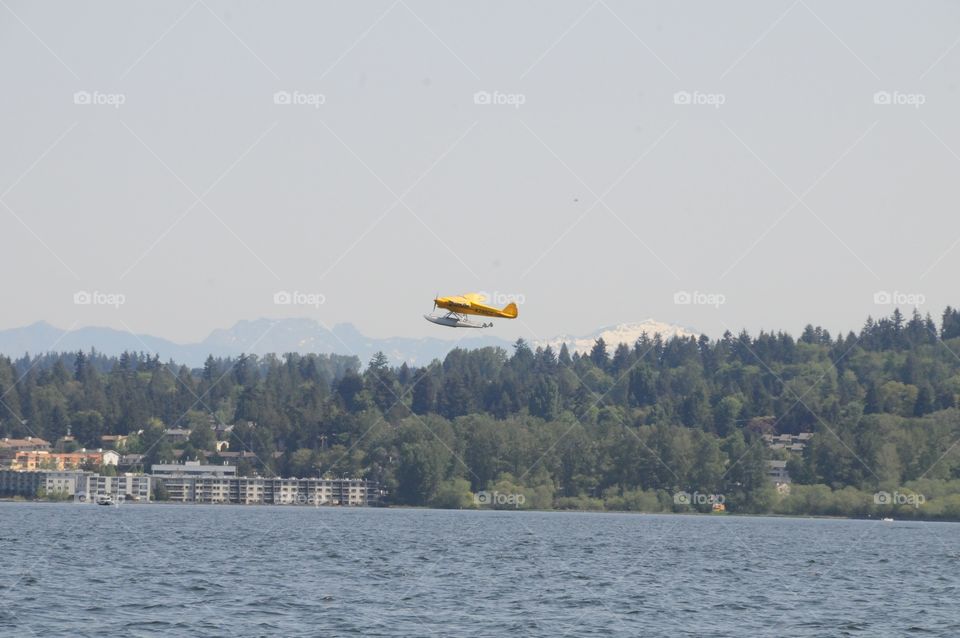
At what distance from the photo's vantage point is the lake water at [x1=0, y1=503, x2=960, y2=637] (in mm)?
63281

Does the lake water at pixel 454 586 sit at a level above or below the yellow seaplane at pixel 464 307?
below

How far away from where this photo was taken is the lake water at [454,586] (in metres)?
63.3

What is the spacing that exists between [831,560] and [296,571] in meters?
47.3

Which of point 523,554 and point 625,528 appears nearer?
point 523,554

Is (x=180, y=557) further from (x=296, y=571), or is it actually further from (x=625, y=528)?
(x=625, y=528)

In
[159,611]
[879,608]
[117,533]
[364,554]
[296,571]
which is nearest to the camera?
[159,611]

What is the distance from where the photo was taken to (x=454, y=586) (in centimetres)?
7956

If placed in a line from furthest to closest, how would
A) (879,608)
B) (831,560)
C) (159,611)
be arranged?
(831,560), (879,608), (159,611)

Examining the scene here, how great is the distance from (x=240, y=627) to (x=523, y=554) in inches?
2070

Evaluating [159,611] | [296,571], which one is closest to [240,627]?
[159,611]

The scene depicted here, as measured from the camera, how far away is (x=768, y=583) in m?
87.8

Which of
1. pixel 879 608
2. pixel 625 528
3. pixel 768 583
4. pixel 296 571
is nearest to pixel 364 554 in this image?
pixel 296 571

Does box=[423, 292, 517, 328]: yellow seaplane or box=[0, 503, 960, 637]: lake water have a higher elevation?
box=[423, 292, 517, 328]: yellow seaplane

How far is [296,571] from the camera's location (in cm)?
8694
